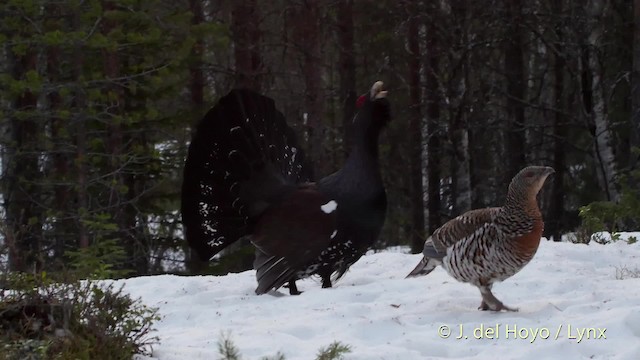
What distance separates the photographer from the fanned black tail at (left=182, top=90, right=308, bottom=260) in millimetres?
7672

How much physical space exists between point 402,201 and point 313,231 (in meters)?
15.1

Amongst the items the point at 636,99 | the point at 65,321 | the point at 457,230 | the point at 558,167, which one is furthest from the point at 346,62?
the point at 65,321

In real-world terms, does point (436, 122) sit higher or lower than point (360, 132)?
higher

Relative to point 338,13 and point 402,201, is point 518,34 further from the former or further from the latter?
point 402,201

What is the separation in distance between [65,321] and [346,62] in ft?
49.0

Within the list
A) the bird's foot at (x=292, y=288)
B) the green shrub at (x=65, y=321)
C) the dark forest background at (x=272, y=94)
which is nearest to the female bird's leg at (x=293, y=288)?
the bird's foot at (x=292, y=288)

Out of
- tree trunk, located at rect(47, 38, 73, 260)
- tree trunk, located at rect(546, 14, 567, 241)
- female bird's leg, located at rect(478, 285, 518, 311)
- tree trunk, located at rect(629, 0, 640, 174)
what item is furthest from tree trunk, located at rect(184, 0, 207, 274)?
female bird's leg, located at rect(478, 285, 518, 311)

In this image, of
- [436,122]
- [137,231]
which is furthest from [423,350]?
[436,122]

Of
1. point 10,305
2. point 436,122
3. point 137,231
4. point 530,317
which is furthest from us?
point 436,122

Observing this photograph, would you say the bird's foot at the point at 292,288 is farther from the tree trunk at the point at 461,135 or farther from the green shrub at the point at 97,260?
the tree trunk at the point at 461,135

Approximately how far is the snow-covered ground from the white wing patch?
675 mm

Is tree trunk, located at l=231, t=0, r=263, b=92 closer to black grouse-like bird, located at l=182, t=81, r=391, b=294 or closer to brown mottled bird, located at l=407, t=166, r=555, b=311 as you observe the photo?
black grouse-like bird, located at l=182, t=81, r=391, b=294

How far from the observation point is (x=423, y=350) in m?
5.32

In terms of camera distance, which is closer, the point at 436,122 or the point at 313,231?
the point at 313,231
